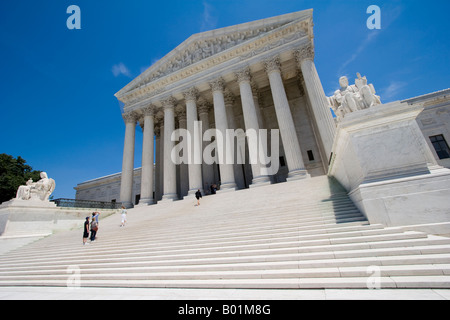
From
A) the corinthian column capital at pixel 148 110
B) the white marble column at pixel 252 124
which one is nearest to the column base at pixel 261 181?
the white marble column at pixel 252 124

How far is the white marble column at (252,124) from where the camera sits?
16078mm

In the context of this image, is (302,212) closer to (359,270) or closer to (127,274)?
(359,270)

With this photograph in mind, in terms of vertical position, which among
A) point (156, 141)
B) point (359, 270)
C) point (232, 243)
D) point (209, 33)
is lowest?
point (359, 270)

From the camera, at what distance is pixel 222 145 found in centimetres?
1836

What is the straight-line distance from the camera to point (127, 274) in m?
5.16

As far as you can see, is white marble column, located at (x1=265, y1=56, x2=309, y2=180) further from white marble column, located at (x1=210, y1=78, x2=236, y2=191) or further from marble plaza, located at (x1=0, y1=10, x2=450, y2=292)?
white marble column, located at (x1=210, y1=78, x2=236, y2=191)

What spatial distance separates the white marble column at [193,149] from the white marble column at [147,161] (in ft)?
16.1

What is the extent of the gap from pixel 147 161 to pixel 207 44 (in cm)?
1431

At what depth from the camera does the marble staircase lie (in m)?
3.41

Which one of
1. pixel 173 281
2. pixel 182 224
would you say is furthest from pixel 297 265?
pixel 182 224

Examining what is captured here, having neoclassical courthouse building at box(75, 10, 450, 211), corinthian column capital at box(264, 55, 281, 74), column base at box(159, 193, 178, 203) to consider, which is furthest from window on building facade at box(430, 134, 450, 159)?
column base at box(159, 193, 178, 203)

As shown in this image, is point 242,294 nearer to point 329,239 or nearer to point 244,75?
point 329,239

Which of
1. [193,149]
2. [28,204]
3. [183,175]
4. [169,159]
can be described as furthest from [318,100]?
[28,204]

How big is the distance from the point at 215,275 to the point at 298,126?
68.8 feet
